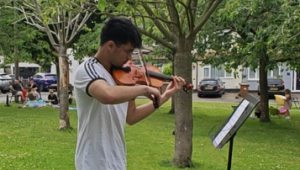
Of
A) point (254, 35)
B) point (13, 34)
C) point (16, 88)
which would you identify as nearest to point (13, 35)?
point (13, 34)

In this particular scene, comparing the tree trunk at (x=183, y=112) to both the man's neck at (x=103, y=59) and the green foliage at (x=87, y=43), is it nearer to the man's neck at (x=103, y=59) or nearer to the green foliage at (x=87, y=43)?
the man's neck at (x=103, y=59)

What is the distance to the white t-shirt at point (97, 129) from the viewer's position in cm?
236

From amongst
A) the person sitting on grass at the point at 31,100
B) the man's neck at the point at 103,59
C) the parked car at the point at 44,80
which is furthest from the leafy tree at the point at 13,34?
the parked car at the point at 44,80

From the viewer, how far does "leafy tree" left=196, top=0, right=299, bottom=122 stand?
921 centimetres

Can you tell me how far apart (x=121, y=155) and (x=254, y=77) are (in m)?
35.0

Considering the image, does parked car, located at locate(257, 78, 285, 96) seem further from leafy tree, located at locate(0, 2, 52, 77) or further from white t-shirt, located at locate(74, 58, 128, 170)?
white t-shirt, located at locate(74, 58, 128, 170)

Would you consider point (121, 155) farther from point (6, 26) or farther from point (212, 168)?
point (6, 26)

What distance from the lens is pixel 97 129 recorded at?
2381mm

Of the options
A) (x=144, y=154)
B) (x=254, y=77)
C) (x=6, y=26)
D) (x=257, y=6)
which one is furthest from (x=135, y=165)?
(x=254, y=77)

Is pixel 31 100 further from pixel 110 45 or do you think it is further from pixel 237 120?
pixel 110 45

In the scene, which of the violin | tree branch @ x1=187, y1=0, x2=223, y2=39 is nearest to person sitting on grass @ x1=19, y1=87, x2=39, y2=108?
tree branch @ x1=187, y1=0, x2=223, y2=39

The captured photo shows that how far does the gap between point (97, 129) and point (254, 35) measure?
1032cm

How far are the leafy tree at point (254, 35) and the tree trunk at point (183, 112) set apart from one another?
2.68m

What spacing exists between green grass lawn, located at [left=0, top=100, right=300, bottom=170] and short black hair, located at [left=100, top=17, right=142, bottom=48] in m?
4.57
